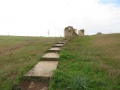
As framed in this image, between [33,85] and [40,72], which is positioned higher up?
[40,72]

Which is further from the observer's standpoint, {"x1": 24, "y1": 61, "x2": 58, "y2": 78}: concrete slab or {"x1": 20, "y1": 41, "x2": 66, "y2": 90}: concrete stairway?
{"x1": 24, "y1": 61, "x2": 58, "y2": 78}: concrete slab

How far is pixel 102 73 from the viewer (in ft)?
17.7

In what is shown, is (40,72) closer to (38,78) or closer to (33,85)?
(38,78)

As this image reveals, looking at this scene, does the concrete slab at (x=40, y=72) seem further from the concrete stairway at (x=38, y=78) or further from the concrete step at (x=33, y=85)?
the concrete step at (x=33, y=85)

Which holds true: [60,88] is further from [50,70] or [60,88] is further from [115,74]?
[115,74]

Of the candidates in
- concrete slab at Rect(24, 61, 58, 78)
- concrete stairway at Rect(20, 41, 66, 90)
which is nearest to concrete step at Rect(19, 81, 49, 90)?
concrete stairway at Rect(20, 41, 66, 90)

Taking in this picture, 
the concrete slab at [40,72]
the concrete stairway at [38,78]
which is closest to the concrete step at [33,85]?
the concrete stairway at [38,78]

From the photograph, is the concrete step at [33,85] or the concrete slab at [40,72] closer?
the concrete step at [33,85]

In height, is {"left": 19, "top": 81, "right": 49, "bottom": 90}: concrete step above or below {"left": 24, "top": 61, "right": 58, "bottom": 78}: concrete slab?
below

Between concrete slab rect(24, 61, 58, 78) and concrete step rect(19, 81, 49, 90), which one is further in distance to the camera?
concrete slab rect(24, 61, 58, 78)

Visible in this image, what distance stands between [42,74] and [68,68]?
1038 millimetres

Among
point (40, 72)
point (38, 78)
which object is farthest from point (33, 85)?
point (40, 72)

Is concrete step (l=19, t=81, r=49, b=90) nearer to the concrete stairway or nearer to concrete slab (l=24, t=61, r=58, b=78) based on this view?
the concrete stairway

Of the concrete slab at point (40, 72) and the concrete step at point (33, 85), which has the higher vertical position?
the concrete slab at point (40, 72)
